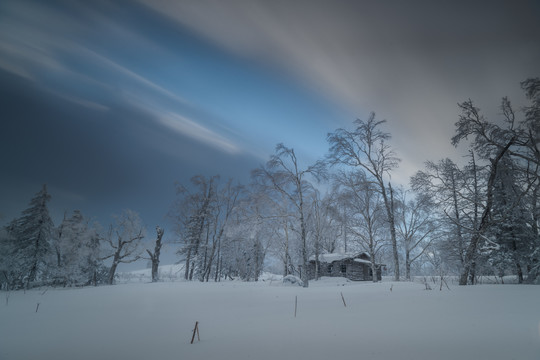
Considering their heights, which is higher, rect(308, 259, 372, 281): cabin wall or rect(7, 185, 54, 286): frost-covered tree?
rect(7, 185, 54, 286): frost-covered tree

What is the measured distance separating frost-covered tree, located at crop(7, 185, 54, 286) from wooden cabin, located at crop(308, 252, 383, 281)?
31162 mm

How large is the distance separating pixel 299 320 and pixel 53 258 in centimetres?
3001

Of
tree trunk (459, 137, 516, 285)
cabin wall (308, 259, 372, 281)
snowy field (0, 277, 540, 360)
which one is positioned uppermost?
tree trunk (459, 137, 516, 285)

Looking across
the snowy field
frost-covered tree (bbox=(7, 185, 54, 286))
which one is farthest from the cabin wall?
frost-covered tree (bbox=(7, 185, 54, 286))

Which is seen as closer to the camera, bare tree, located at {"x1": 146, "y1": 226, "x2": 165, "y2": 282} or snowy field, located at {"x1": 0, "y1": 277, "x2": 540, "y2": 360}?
snowy field, located at {"x1": 0, "y1": 277, "x2": 540, "y2": 360}

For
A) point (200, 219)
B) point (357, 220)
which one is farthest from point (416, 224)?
point (200, 219)

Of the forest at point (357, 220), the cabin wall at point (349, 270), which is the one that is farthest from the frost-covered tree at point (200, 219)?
the cabin wall at point (349, 270)

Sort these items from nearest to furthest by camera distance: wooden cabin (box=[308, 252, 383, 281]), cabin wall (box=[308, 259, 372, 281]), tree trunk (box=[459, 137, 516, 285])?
tree trunk (box=[459, 137, 516, 285]), wooden cabin (box=[308, 252, 383, 281]), cabin wall (box=[308, 259, 372, 281])

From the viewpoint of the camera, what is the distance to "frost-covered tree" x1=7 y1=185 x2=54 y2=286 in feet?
70.5

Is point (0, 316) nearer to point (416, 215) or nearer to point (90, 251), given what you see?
point (90, 251)

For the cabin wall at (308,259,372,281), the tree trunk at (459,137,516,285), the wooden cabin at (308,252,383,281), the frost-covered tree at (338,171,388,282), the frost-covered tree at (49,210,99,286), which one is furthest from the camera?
the cabin wall at (308,259,372,281)

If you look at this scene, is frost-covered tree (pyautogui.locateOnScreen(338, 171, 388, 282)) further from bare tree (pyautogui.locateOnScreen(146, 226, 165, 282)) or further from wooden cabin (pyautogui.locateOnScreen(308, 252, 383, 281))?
bare tree (pyautogui.locateOnScreen(146, 226, 165, 282))

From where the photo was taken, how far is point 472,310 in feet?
18.3

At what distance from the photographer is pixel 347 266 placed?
32.4 m
